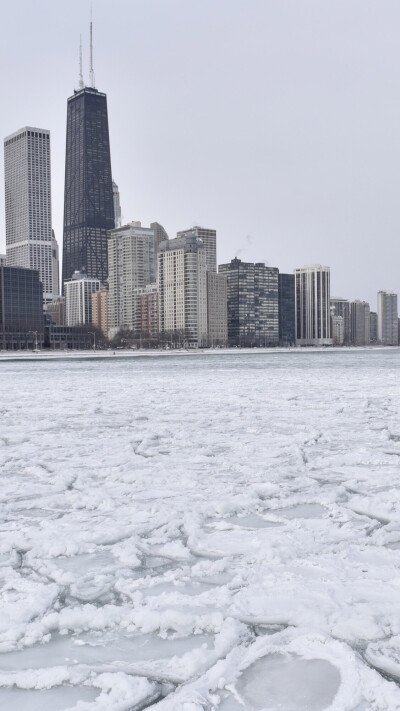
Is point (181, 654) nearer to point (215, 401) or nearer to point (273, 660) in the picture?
point (273, 660)

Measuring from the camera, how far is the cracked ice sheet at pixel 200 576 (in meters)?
3.15

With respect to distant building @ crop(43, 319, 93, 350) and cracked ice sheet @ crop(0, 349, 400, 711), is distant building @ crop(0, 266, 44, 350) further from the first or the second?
cracked ice sheet @ crop(0, 349, 400, 711)

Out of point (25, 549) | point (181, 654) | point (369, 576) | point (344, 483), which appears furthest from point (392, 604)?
point (344, 483)

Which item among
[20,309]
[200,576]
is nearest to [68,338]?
[20,309]

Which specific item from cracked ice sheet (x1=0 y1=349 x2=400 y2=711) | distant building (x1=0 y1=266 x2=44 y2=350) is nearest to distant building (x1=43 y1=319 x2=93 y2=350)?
distant building (x1=0 y1=266 x2=44 y2=350)

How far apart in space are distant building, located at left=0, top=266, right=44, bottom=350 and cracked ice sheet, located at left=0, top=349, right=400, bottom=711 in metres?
164

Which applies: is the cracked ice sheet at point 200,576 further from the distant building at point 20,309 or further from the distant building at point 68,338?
the distant building at point 68,338

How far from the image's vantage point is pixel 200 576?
179 inches

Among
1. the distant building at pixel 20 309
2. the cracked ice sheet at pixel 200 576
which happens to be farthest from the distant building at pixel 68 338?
the cracked ice sheet at pixel 200 576

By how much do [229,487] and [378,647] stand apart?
12.6 ft

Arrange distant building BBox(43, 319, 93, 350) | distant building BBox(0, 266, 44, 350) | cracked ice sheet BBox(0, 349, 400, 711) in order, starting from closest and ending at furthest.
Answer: cracked ice sheet BBox(0, 349, 400, 711)
distant building BBox(0, 266, 44, 350)
distant building BBox(43, 319, 93, 350)

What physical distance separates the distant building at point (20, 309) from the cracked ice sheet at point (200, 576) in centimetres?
16435

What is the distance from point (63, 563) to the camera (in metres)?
4.89

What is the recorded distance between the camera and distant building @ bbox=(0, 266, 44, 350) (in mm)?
171125
